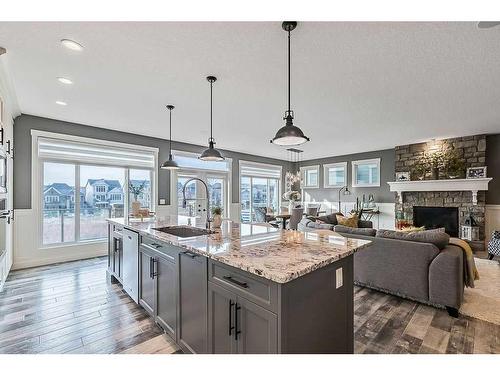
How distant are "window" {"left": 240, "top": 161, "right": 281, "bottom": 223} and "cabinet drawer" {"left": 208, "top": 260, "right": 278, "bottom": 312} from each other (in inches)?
230

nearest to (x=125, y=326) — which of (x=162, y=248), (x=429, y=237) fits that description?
(x=162, y=248)

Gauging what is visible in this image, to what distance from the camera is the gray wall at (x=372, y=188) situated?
7.33 m

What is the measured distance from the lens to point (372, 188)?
307 inches

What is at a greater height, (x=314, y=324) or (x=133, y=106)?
(x=133, y=106)

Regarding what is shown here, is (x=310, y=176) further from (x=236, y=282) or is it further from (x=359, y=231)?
(x=236, y=282)

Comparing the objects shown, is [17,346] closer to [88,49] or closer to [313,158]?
[88,49]

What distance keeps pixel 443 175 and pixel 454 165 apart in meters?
0.33

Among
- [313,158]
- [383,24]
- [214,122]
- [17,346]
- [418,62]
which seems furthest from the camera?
[313,158]

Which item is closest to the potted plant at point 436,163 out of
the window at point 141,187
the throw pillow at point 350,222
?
the throw pillow at point 350,222

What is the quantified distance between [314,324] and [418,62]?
2708 mm

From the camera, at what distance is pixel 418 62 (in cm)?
253

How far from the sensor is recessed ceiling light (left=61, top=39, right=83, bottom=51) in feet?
7.20

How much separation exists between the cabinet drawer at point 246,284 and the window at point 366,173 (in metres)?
7.34

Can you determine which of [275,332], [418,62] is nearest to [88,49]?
[275,332]
